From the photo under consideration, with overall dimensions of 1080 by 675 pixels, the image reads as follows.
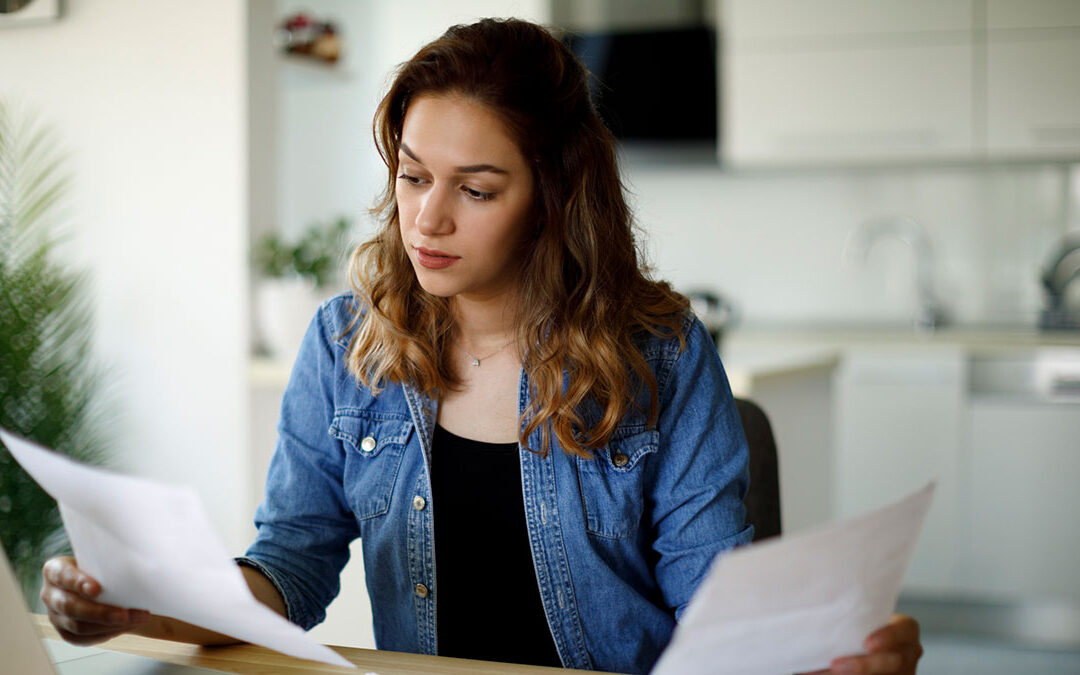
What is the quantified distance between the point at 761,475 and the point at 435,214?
0.56 metres

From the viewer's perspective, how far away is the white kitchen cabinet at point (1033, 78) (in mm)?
3623

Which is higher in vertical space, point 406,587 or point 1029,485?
point 406,587

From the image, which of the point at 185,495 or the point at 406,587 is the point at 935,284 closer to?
the point at 406,587

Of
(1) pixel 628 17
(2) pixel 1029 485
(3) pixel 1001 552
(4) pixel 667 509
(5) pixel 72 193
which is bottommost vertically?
(3) pixel 1001 552

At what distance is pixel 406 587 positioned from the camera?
1233 millimetres

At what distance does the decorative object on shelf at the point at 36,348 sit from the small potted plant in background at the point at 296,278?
0.50m

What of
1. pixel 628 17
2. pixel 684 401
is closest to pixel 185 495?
pixel 684 401

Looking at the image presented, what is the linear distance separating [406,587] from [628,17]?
3486 millimetres

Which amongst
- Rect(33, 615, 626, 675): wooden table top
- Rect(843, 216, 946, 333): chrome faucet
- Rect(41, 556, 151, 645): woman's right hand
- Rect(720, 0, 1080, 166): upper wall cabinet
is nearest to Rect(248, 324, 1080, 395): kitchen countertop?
Rect(843, 216, 946, 333): chrome faucet

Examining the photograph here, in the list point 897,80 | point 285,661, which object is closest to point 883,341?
point 897,80

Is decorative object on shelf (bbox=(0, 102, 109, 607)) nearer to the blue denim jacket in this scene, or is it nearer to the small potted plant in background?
the small potted plant in background

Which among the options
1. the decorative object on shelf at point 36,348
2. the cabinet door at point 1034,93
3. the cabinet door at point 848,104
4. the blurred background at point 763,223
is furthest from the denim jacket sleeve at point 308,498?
the cabinet door at point 1034,93

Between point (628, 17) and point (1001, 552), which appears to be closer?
point (1001, 552)

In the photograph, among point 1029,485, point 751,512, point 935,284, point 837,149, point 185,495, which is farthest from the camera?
point 935,284
